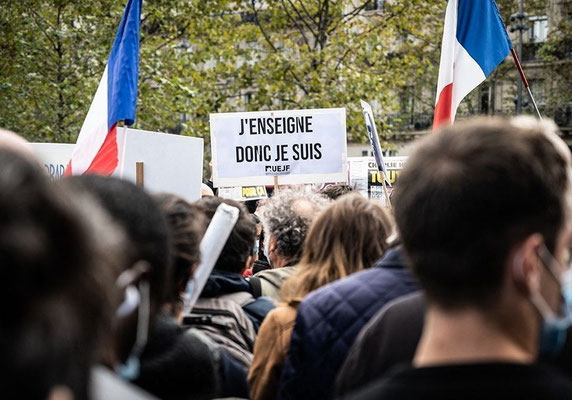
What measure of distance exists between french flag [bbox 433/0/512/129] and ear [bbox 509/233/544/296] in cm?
394

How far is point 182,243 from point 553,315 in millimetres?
1334

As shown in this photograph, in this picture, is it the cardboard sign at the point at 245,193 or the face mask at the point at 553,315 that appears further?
the cardboard sign at the point at 245,193

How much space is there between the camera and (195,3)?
17.9 m

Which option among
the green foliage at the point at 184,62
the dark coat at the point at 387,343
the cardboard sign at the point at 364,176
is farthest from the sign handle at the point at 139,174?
the green foliage at the point at 184,62

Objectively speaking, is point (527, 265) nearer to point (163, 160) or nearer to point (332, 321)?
point (332, 321)

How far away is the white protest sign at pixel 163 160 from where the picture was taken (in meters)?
4.35

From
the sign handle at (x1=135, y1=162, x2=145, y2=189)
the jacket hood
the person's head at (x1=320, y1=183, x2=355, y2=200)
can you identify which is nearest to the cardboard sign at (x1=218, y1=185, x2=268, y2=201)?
the person's head at (x1=320, y1=183, x2=355, y2=200)

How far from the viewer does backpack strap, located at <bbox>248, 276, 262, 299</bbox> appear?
3541mm

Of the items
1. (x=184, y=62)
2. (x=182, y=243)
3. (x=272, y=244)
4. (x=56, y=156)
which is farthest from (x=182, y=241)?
(x=184, y=62)

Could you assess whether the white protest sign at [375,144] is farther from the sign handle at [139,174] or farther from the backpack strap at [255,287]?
the backpack strap at [255,287]

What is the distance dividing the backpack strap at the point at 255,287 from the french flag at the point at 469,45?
2218 mm

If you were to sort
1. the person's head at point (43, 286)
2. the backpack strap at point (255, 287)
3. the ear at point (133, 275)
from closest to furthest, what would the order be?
1. the person's head at point (43, 286)
2. the ear at point (133, 275)
3. the backpack strap at point (255, 287)

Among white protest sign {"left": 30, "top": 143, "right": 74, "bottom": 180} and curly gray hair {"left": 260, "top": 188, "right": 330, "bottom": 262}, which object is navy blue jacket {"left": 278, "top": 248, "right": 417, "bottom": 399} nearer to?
curly gray hair {"left": 260, "top": 188, "right": 330, "bottom": 262}

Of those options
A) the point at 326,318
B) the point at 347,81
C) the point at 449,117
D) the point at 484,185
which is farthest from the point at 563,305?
the point at 347,81
